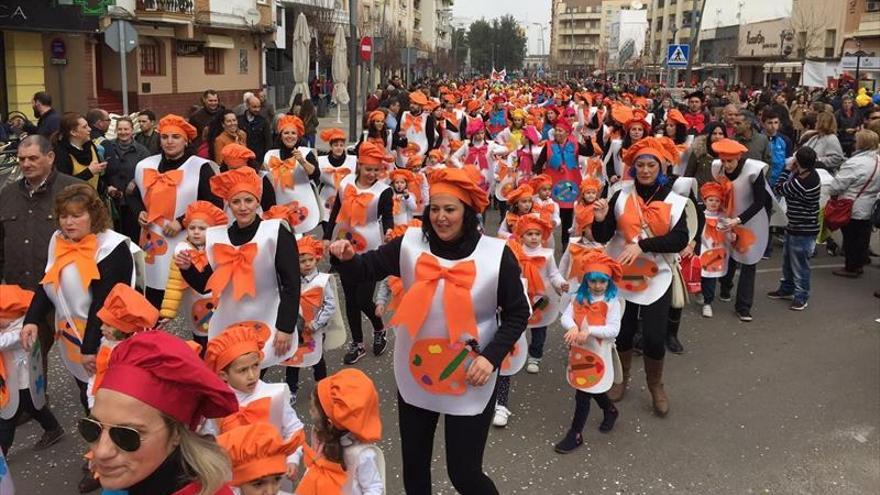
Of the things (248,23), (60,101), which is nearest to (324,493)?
(60,101)

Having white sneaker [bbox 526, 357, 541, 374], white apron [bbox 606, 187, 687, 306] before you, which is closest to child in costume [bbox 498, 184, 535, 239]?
white sneaker [bbox 526, 357, 541, 374]

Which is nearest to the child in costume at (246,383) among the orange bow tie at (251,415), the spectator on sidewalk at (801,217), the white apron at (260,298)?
the orange bow tie at (251,415)

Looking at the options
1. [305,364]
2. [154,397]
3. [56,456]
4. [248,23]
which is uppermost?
[248,23]

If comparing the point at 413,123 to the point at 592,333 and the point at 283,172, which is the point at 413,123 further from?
the point at 592,333

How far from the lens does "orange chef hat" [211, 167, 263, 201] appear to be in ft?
14.7

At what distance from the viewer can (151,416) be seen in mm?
1854

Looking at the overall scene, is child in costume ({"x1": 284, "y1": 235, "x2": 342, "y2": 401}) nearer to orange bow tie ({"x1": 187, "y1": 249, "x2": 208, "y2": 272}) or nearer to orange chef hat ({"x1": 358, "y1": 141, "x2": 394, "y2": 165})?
orange bow tie ({"x1": 187, "y1": 249, "x2": 208, "y2": 272})

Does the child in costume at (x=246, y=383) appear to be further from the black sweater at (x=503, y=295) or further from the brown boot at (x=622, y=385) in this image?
the brown boot at (x=622, y=385)

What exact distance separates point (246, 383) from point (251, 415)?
0.50 ft

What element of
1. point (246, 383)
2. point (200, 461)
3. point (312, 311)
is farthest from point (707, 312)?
point (200, 461)

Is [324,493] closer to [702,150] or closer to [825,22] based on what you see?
[702,150]

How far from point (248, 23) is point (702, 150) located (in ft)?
84.2

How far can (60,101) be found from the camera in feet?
65.4

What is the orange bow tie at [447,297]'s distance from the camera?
3438mm
